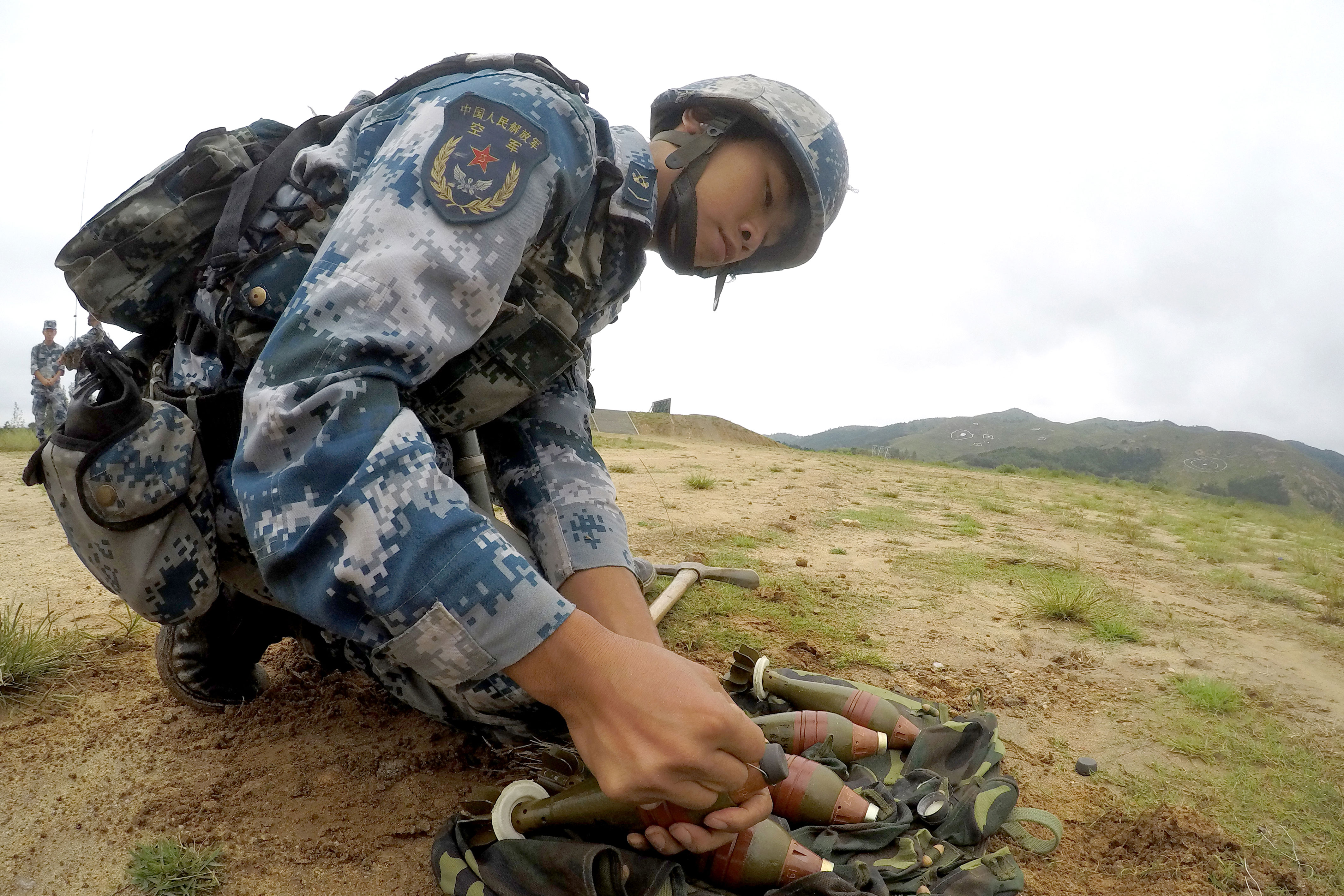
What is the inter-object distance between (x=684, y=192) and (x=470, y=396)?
874 millimetres

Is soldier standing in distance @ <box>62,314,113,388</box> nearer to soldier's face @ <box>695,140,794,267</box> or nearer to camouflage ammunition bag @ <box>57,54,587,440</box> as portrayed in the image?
camouflage ammunition bag @ <box>57,54,587,440</box>

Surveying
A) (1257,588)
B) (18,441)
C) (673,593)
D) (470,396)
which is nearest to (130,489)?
(470,396)

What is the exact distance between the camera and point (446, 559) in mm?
1278

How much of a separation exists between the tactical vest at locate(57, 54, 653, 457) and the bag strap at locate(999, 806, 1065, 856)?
1.79 meters

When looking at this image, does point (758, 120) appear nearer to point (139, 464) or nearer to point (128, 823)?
point (139, 464)

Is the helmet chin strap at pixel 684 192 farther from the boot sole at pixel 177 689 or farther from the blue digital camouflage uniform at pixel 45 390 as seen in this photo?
the blue digital camouflage uniform at pixel 45 390

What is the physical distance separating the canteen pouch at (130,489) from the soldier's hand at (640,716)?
112 cm

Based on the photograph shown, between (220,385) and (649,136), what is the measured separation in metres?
1.54

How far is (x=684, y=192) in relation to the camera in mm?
2279

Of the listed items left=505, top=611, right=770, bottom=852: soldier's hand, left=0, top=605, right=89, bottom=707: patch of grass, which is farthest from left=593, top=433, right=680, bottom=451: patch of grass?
left=505, top=611, right=770, bottom=852: soldier's hand

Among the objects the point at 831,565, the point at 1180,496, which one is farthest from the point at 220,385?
the point at 1180,496

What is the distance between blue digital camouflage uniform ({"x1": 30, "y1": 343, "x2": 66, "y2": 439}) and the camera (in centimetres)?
1313

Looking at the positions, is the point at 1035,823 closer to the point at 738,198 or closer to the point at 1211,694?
the point at 1211,694

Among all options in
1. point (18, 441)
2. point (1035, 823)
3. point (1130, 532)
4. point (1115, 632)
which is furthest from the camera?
point (18, 441)
